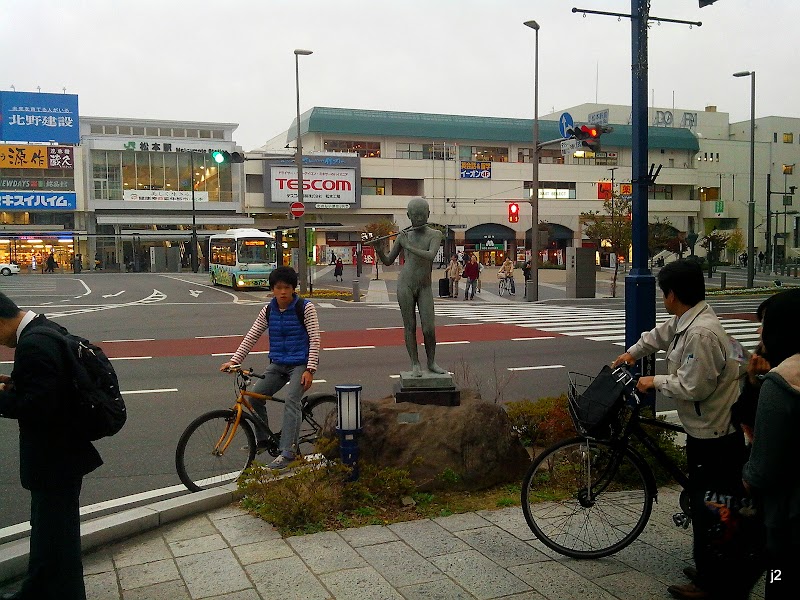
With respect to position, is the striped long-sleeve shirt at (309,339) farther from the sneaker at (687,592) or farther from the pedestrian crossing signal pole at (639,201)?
the sneaker at (687,592)

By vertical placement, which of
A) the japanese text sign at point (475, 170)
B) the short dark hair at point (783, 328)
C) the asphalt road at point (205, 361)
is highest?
the japanese text sign at point (475, 170)

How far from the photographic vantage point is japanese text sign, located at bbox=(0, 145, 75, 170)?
61344mm

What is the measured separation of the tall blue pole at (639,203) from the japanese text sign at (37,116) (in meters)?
64.4

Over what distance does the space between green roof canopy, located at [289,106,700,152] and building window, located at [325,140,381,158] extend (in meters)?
1.12

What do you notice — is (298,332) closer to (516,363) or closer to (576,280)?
(516,363)

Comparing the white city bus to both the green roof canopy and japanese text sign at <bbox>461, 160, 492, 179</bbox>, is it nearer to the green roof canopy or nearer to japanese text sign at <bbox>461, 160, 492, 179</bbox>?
the green roof canopy

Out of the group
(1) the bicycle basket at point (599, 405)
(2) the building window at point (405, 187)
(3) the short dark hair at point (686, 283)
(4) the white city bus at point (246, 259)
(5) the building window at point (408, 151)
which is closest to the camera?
(3) the short dark hair at point (686, 283)

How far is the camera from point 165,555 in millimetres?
4672

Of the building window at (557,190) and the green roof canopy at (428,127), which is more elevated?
the green roof canopy at (428,127)

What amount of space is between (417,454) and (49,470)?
115 inches

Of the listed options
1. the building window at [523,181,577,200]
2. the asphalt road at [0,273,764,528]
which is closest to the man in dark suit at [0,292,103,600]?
the asphalt road at [0,273,764,528]

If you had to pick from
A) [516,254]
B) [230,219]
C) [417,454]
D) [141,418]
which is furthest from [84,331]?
[516,254]

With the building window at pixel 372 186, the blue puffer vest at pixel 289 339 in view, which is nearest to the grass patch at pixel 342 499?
the blue puffer vest at pixel 289 339

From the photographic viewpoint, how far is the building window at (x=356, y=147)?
65.9 m
